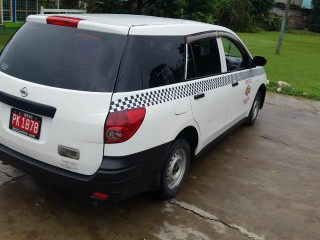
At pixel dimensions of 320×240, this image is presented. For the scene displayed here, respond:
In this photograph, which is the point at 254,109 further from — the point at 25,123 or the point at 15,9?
the point at 15,9

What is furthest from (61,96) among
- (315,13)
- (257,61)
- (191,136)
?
(315,13)

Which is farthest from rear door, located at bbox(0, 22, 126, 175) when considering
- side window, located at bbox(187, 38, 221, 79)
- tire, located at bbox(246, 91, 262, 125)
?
tire, located at bbox(246, 91, 262, 125)

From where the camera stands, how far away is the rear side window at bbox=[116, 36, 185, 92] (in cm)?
293

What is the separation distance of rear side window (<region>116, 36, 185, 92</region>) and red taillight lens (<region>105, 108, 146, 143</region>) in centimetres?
20

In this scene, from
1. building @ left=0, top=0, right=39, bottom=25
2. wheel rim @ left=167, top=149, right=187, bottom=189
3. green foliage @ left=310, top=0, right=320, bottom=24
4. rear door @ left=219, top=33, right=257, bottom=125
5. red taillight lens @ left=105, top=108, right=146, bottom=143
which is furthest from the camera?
green foliage @ left=310, top=0, right=320, bottom=24

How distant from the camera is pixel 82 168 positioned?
285cm

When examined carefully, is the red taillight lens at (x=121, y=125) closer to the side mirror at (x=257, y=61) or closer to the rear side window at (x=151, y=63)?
the rear side window at (x=151, y=63)

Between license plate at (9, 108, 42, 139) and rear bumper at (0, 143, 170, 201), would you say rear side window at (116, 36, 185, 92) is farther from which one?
license plate at (9, 108, 42, 139)

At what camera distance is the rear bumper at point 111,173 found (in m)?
2.82

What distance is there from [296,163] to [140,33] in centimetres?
315

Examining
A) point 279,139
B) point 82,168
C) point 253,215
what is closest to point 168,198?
point 253,215

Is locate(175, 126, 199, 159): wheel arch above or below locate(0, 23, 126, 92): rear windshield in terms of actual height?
below

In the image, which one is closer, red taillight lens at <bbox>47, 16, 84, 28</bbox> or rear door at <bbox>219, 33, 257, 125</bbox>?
red taillight lens at <bbox>47, 16, 84, 28</bbox>

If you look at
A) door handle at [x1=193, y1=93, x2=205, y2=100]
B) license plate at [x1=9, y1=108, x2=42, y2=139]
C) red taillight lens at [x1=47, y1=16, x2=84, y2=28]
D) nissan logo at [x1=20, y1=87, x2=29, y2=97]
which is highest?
red taillight lens at [x1=47, y1=16, x2=84, y2=28]
